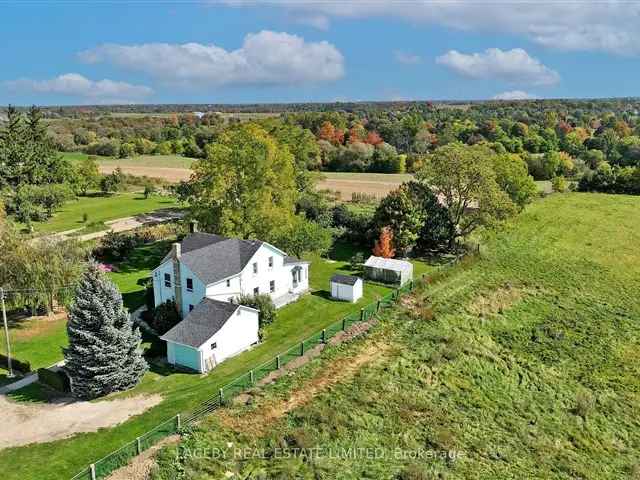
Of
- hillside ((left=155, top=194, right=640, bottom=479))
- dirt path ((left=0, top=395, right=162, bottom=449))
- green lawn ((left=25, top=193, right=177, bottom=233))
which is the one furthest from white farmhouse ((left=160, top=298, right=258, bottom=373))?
green lawn ((left=25, top=193, right=177, bottom=233))

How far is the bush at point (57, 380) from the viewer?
29578 millimetres

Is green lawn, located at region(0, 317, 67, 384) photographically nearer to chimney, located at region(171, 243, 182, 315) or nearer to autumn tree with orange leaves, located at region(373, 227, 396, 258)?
chimney, located at region(171, 243, 182, 315)

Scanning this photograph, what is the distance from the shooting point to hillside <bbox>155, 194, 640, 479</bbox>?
24906 millimetres

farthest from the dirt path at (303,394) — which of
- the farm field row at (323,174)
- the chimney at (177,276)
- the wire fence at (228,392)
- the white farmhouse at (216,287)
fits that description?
the farm field row at (323,174)

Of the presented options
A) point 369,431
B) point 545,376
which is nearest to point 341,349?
point 369,431

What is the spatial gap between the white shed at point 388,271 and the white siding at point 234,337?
52.8ft

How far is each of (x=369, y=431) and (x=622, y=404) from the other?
15563mm

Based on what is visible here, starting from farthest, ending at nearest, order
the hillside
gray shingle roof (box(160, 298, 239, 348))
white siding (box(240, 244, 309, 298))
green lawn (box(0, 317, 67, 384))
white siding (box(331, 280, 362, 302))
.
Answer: white siding (box(331, 280, 362, 302)) → white siding (box(240, 244, 309, 298)) → green lawn (box(0, 317, 67, 384)) → gray shingle roof (box(160, 298, 239, 348)) → the hillside

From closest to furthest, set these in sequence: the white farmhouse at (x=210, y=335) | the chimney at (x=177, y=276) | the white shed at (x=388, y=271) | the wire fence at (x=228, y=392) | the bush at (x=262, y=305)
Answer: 1. the wire fence at (x=228, y=392)
2. the white farmhouse at (x=210, y=335)
3. the bush at (x=262, y=305)
4. the chimney at (x=177, y=276)
5. the white shed at (x=388, y=271)

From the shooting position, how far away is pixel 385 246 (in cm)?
5247

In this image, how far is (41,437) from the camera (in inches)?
986

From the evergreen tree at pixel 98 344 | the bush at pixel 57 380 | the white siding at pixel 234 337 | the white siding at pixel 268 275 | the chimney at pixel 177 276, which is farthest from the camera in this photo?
the white siding at pixel 268 275

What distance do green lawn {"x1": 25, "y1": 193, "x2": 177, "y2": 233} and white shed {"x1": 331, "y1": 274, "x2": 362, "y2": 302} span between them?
4172 centimetres

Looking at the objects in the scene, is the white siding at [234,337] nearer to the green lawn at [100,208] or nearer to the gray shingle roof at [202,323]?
the gray shingle roof at [202,323]
